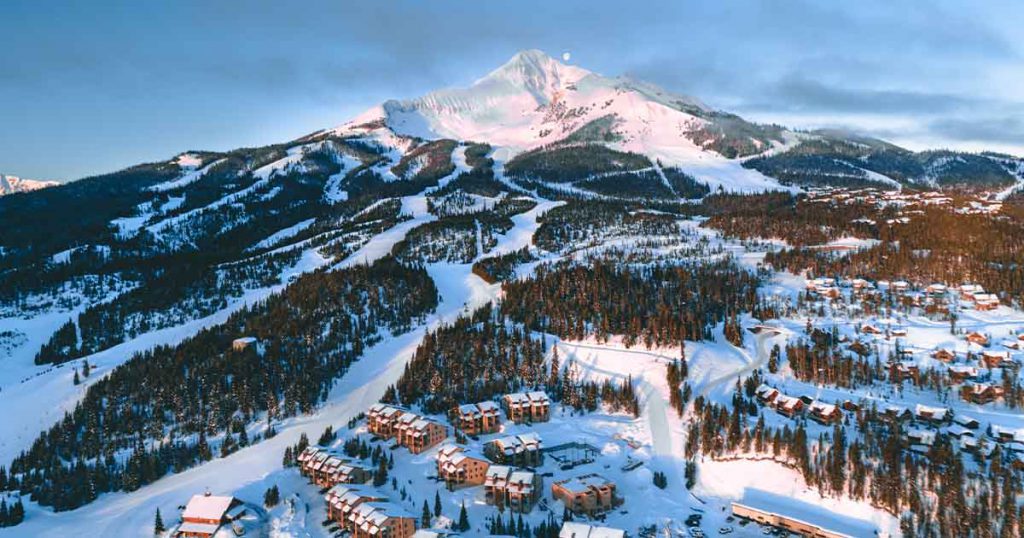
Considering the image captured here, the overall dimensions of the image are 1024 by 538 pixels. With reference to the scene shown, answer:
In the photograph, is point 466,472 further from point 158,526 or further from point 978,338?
point 978,338

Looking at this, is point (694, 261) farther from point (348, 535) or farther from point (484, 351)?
point (348, 535)

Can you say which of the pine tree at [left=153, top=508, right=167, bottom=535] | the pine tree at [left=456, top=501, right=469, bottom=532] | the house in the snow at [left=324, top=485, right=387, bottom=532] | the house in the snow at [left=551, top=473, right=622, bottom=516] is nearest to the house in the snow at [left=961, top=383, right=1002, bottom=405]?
the house in the snow at [left=551, top=473, right=622, bottom=516]

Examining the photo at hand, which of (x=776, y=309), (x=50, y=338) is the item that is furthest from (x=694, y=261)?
(x=50, y=338)

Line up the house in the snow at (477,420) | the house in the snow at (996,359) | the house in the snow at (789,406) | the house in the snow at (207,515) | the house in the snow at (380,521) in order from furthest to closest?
the house in the snow at (996,359) < the house in the snow at (477,420) < the house in the snow at (789,406) < the house in the snow at (207,515) < the house in the snow at (380,521)

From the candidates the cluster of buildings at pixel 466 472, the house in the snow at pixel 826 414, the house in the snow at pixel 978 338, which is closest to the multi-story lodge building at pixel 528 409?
the cluster of buildings at pixel 466 472

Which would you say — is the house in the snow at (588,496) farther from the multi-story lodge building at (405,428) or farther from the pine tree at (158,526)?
the pine tree at (158,526)

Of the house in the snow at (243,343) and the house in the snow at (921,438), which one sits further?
the house in the snow at (243,343)

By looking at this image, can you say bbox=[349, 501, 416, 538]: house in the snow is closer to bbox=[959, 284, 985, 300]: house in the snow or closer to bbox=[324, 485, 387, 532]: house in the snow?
bbox=[324, 485, 387, 532]: house in the snow

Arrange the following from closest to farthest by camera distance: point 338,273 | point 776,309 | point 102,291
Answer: point 776,309
point 338,273
point 102,291
